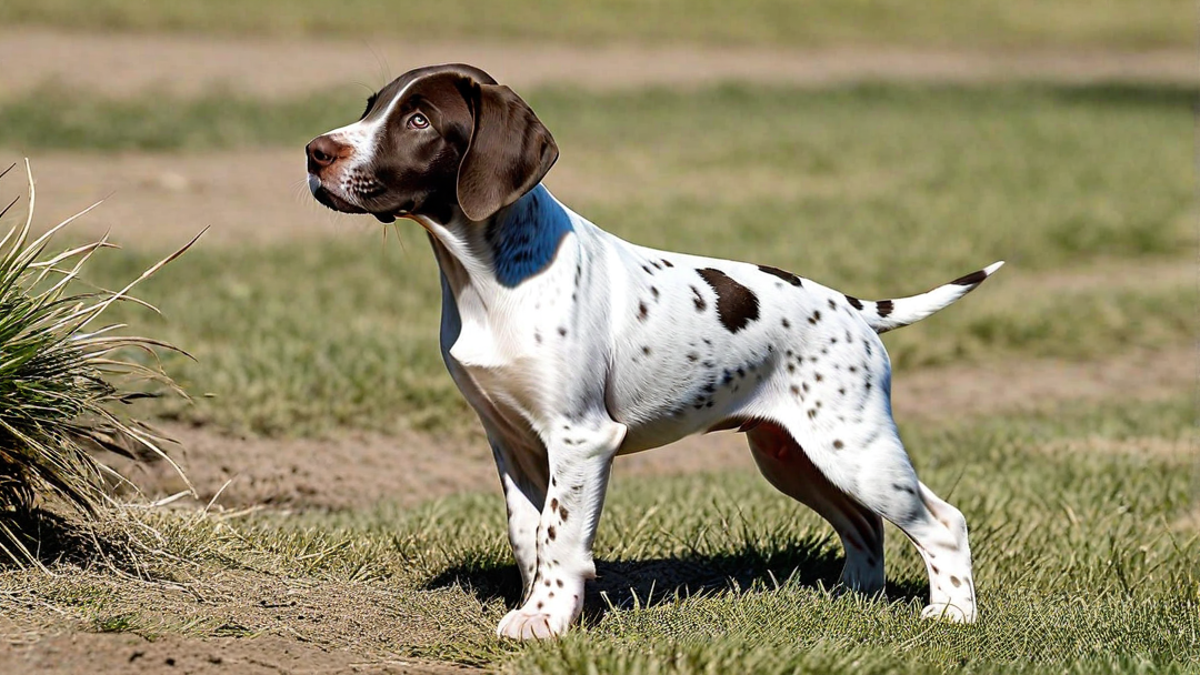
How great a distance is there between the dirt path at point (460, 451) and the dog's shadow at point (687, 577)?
1157 mm

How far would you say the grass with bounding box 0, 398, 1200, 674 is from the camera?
3990 mm

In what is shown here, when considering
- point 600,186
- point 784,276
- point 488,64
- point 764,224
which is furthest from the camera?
point 488,64

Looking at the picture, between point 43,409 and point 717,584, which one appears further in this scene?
point 717,584

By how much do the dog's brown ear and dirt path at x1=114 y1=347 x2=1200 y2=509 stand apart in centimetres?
188

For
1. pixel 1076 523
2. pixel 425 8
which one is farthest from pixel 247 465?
pixel 425 8

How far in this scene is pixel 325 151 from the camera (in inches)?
155

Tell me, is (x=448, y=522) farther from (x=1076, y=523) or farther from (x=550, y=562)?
(x=1076, y=523)

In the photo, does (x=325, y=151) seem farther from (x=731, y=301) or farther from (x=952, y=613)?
(x=952, y=613)

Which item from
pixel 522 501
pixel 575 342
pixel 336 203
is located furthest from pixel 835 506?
pixel 336 203

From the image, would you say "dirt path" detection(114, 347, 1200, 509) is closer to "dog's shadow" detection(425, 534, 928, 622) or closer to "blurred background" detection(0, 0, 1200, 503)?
"blurred background" detection(0, 0, 1200, 503)

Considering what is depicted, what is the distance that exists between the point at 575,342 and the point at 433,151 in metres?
0.64

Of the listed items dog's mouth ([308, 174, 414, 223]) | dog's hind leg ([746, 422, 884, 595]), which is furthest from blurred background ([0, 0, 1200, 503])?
dog's hind leg ([746, 422, 884, 595])

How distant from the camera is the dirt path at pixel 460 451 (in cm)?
641

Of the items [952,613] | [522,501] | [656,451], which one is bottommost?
[656,451]
